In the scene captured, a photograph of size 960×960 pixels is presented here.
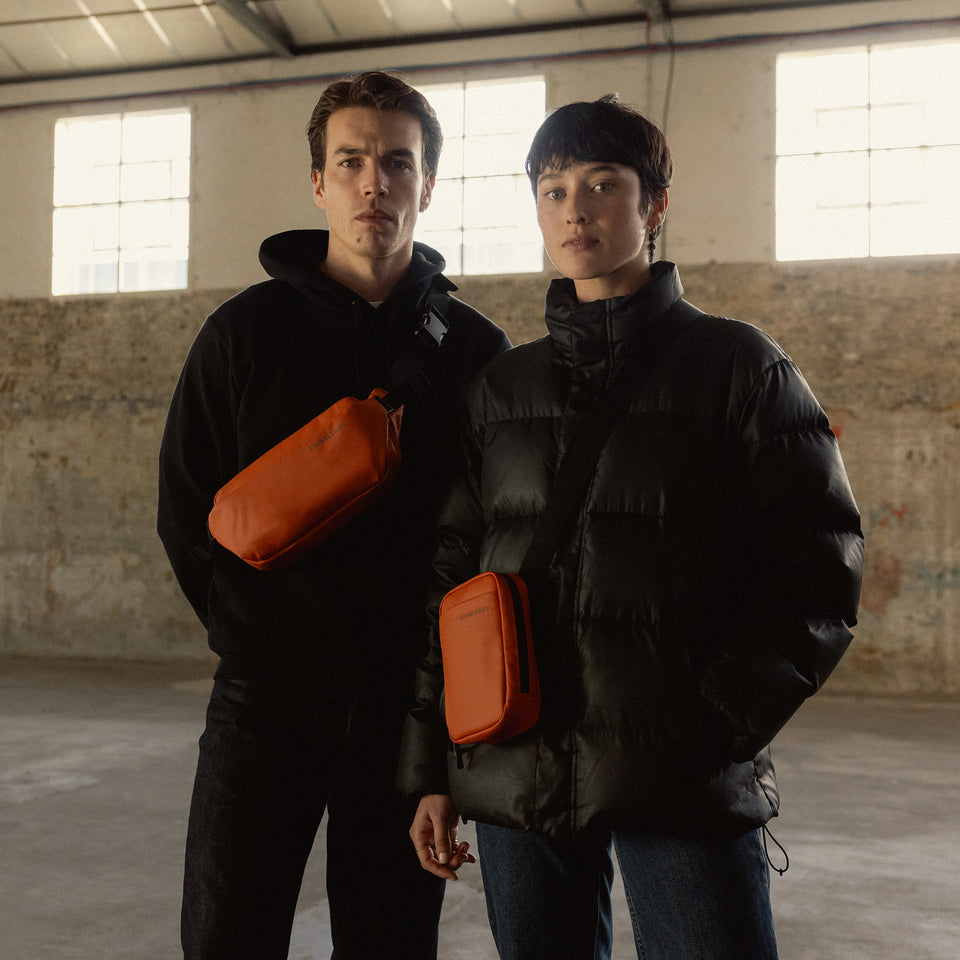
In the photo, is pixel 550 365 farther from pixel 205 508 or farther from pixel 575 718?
pixel 205 508

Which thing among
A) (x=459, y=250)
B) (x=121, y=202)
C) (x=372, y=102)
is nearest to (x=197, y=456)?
(x=372, y=102)

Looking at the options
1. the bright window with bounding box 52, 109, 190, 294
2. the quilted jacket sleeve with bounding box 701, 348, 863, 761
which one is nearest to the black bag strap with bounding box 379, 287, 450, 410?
the quilted jacket sleeve with bounding box 701, 348, 863, 761

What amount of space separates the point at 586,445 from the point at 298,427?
1.89 feet

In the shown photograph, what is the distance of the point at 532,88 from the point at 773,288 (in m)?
2.33

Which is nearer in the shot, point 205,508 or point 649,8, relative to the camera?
point 205,508

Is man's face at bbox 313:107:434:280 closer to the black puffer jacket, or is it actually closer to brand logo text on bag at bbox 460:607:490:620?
the black puffer jacket

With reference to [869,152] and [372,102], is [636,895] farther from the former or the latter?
[869,152]

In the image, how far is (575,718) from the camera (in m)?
1.27

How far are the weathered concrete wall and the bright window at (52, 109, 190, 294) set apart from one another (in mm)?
243

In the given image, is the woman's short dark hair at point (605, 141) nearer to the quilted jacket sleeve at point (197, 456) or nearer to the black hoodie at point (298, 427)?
the black hoodie at point (298, 427)

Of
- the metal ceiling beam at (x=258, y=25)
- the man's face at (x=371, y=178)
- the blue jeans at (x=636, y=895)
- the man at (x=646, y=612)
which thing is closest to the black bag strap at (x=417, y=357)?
the man's face at (x=371, y=178)

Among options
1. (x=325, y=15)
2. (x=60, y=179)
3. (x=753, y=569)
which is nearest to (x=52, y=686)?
(x=60, y=179)

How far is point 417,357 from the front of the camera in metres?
1.68

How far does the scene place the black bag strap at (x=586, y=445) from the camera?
1306 mm
